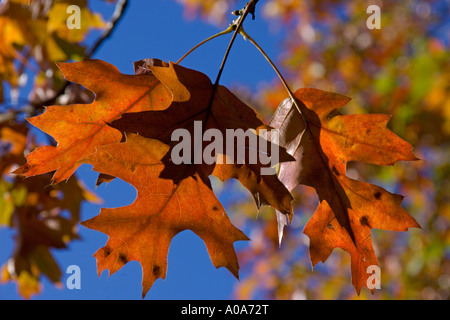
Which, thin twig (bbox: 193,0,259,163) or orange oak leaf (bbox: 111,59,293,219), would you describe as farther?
thin twig (bbox: 193,0,259,163)

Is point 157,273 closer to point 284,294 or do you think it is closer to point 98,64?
point 98,64

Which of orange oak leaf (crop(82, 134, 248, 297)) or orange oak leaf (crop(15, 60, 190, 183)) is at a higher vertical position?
orange oak leaf (crop(15, 60, 190, 183))

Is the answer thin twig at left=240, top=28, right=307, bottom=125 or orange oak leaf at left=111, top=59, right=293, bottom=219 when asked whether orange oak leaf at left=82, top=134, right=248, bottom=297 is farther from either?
thin twig at left=240, top=28, right=307, bottom=125

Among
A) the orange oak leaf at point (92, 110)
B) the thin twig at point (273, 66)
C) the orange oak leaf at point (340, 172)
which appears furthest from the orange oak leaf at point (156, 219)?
the thin twig at point (273, 66)

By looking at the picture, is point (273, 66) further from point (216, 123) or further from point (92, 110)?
point (92, 110)

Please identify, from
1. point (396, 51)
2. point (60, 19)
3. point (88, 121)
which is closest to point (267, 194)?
point (88, 121)

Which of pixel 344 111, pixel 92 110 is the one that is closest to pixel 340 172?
pixel 92 110

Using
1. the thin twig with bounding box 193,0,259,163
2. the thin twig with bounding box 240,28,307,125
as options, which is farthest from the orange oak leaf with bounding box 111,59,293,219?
the thin twig with bounding box 240,28,307,125
